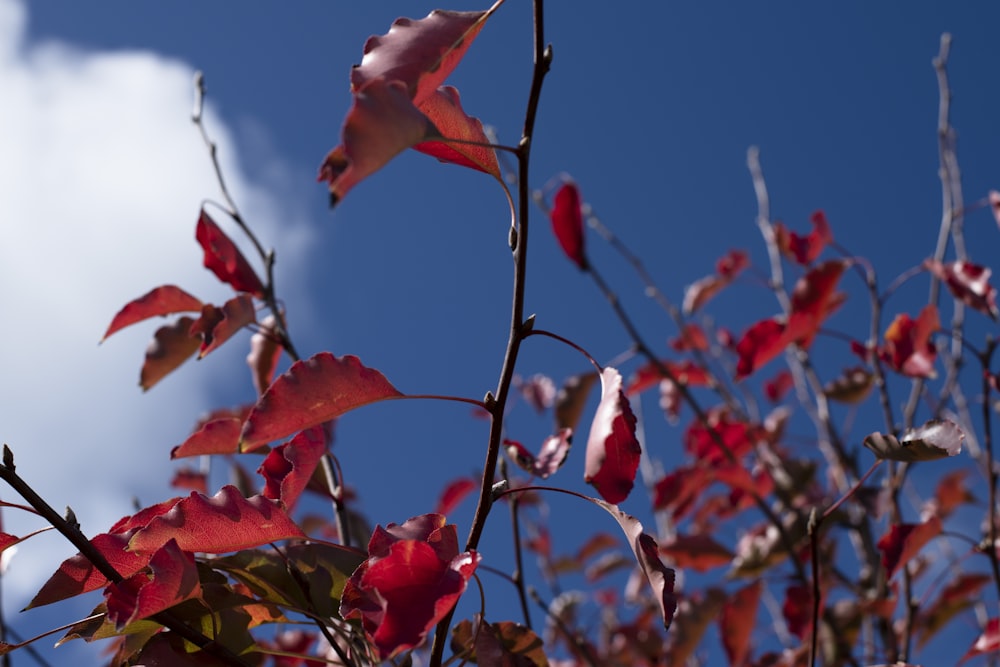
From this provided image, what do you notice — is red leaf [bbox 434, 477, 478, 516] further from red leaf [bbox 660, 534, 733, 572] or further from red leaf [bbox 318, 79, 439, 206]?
red leaf [bbox 318, 79, 439, 206]

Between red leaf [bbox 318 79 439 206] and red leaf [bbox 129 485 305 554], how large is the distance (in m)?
0.32

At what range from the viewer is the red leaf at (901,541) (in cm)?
123

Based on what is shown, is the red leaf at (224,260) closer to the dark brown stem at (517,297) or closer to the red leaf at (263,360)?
the red leaf at (263,360)

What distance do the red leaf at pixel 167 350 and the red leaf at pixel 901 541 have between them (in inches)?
38.8

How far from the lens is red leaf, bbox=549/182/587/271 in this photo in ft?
5.71

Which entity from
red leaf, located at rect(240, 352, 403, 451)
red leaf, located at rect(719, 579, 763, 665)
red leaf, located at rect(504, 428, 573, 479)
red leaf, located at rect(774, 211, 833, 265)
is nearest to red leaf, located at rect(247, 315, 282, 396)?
red leaf, located at rect(504, 428, 573, 479)

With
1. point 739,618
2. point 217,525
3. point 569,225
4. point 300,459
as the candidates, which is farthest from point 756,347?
point 217,525

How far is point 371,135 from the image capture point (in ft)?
1.82

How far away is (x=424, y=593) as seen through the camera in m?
0.68

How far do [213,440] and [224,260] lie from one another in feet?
1.56

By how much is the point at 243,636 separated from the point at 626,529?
0.37 m

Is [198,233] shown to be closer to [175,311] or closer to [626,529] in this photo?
[175,311]

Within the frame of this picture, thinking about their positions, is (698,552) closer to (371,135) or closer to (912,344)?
(912,344)

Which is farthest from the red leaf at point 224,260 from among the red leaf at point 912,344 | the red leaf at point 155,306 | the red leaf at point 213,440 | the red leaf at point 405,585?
the red leaf at point 912,344
